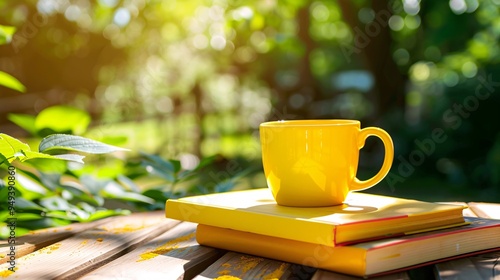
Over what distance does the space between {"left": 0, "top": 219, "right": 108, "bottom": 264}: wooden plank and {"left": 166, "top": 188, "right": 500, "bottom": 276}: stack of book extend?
271 mm

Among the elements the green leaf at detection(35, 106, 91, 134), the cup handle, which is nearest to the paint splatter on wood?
the cup handle

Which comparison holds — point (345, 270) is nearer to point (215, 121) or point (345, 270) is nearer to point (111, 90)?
point (215, 121)

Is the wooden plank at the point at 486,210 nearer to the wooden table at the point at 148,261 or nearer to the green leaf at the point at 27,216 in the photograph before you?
the wooden table at the point at 148,261

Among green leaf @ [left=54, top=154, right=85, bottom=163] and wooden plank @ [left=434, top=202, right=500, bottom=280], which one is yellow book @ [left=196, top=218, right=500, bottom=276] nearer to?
wooden plank @ [left=434, top=202, right=500, bottom=280]

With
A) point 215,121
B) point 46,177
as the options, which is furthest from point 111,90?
point 46,177

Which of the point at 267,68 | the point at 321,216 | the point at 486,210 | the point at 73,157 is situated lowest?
the point at 486,210

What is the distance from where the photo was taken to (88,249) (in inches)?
41.7

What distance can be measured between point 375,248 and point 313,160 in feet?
0.76

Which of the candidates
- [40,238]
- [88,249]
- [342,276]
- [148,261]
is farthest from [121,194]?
[342,276]

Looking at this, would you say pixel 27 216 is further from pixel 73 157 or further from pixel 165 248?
pixel 73 157

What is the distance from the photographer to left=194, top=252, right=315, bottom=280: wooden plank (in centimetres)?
87

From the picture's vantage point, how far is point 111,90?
12602 millimetres

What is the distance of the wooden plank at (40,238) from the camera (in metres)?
1.08

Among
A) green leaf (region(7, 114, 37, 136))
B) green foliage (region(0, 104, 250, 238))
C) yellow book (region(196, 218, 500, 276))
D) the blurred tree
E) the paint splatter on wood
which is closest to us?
yellow book (region(196, 218, 500, 276))
